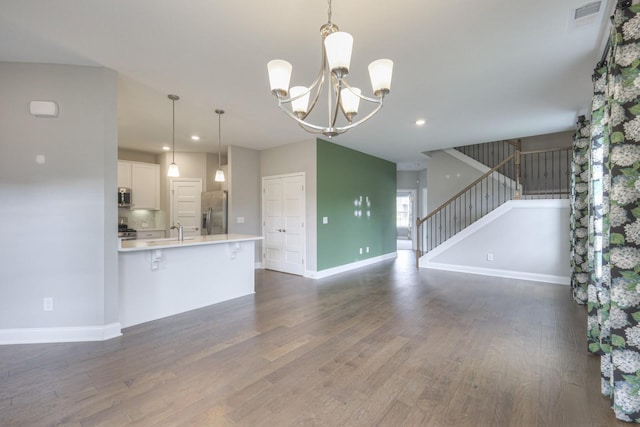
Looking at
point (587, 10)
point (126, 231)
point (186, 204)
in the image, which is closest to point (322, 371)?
point (587, 10)

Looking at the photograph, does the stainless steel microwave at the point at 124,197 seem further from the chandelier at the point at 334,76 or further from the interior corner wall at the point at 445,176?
Result: the interior corner wall at the point at 445,176

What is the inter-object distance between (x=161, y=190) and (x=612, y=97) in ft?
25.0

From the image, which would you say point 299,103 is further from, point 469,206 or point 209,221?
point 469,206

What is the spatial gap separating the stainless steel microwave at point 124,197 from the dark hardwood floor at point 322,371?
13.1ft

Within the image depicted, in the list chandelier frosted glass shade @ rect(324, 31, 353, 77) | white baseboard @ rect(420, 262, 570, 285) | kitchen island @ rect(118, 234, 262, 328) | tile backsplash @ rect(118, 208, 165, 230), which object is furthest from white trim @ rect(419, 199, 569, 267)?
tile backsplash @ rect(118, 208, 165, 230)

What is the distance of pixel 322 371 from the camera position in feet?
7.55

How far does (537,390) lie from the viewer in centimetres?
206

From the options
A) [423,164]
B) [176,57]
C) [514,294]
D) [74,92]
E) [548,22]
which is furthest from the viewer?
[423,164]

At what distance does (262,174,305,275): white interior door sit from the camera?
5770 mm

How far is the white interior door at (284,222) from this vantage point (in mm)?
5770

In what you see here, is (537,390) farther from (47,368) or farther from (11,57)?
(11,57)

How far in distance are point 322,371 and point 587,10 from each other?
3.41 m

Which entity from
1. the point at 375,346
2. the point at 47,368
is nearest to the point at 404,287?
the point at 375,346

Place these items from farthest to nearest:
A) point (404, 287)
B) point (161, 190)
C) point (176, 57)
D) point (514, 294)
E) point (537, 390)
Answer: point (161, 190) → point (404, 287) → point (514, 294) → point (176, 57) → point (537, 390)
